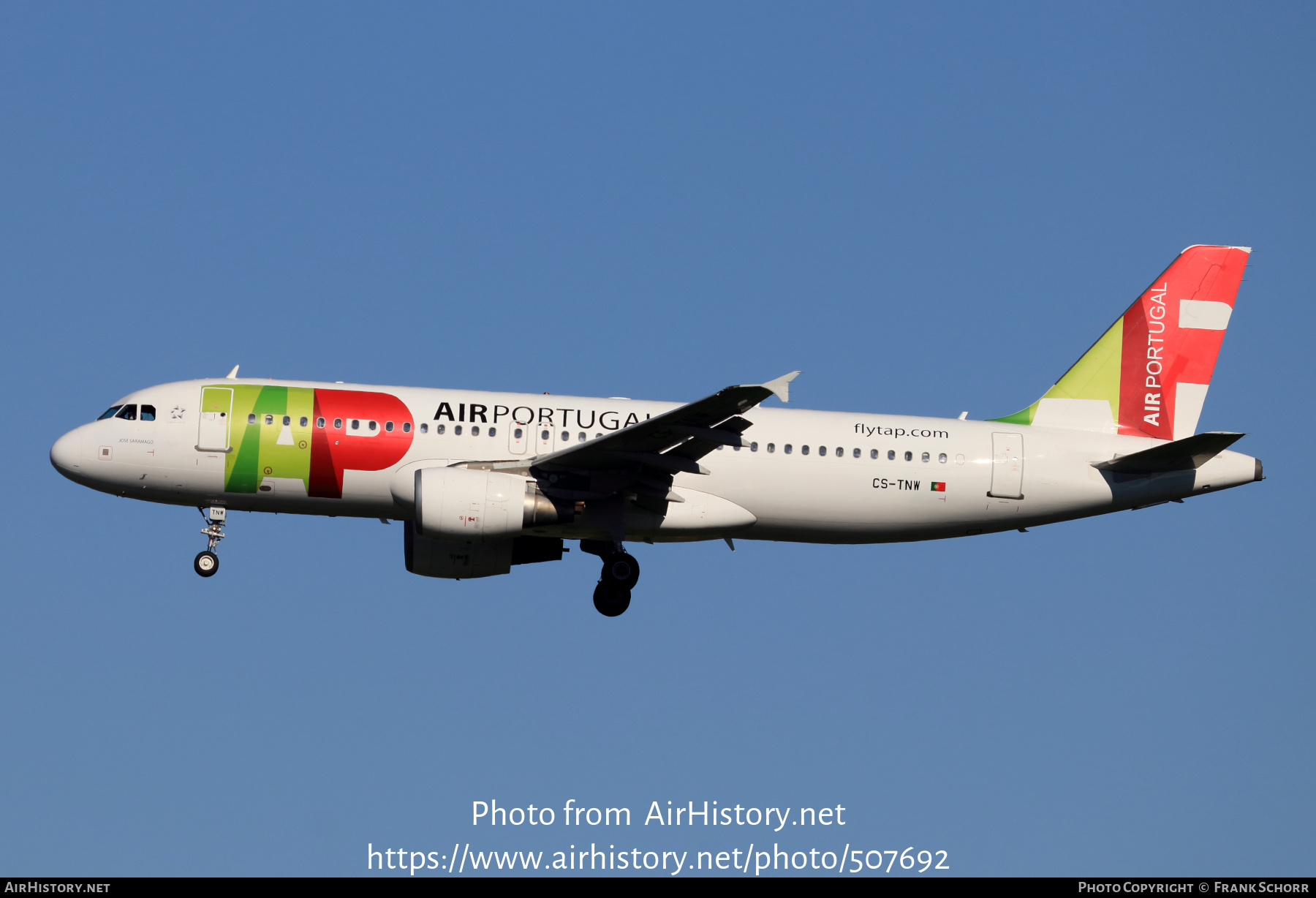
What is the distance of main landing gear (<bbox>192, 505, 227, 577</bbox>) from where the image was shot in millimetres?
29891

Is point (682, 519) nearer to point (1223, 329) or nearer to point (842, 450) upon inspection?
point (842, 450)

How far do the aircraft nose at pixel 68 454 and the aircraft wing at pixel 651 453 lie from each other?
9294 millimetres

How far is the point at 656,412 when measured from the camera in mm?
30422

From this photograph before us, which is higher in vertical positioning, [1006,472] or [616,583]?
[1006,472]

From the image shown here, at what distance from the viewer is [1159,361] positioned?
32.9 metres

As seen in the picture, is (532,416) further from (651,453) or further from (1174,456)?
(1174,456)

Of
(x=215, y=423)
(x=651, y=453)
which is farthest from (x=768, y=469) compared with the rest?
(x=215, y=423)

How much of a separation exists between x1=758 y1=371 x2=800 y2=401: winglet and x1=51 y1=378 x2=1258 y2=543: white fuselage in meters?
4.93

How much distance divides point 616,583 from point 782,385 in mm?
7389

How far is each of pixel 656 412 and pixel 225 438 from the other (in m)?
8.77

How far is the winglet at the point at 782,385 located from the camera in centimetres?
2494

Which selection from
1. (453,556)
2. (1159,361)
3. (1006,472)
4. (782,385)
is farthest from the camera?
(1159,361)

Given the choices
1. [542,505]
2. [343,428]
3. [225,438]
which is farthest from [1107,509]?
[225,438]

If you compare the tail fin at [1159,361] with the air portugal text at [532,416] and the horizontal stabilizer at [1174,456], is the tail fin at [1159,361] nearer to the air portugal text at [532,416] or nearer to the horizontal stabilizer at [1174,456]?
the horizontal stabilizer at [1174,456]
